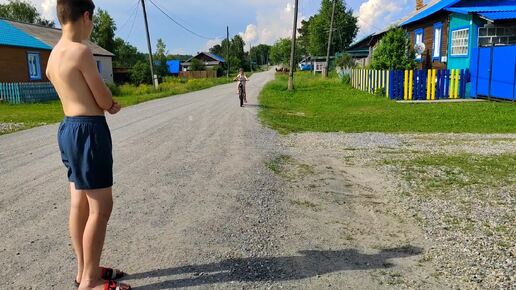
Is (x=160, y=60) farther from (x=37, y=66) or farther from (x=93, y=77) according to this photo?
(x=93, y=77)

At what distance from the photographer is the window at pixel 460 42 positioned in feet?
62.1

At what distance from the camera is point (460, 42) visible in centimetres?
1961

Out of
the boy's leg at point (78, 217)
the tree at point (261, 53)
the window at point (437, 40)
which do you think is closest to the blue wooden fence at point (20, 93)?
the window at point (437, 40)

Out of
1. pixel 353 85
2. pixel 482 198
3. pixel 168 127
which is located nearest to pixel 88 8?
pixel 482 198

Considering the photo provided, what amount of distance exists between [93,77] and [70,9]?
1.46ft

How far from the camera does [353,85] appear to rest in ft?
94.1

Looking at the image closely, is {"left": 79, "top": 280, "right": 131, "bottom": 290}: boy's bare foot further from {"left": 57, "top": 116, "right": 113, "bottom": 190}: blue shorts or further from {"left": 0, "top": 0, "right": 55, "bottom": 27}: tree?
{"left": 0, "top": 0, "right": 55, "bottom": 27}: tree

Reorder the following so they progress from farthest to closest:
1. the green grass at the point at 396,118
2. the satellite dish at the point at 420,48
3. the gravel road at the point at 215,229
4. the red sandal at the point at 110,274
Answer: the satellite dish at the point at 420,48, the green grass at the point at 396,118, the gravel road at the point at 215,229, the red sandal at the point at 110,274

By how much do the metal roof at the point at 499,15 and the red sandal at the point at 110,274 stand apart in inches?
696

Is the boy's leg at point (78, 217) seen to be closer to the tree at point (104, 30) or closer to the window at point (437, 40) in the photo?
the window at point (437, 40)

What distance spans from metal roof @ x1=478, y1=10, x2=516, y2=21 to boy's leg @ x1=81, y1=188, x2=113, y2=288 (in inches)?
699

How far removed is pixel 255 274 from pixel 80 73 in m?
1.85

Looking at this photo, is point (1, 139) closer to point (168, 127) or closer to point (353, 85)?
point (168, 127)

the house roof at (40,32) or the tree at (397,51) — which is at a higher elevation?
the house roof at (40,32)
